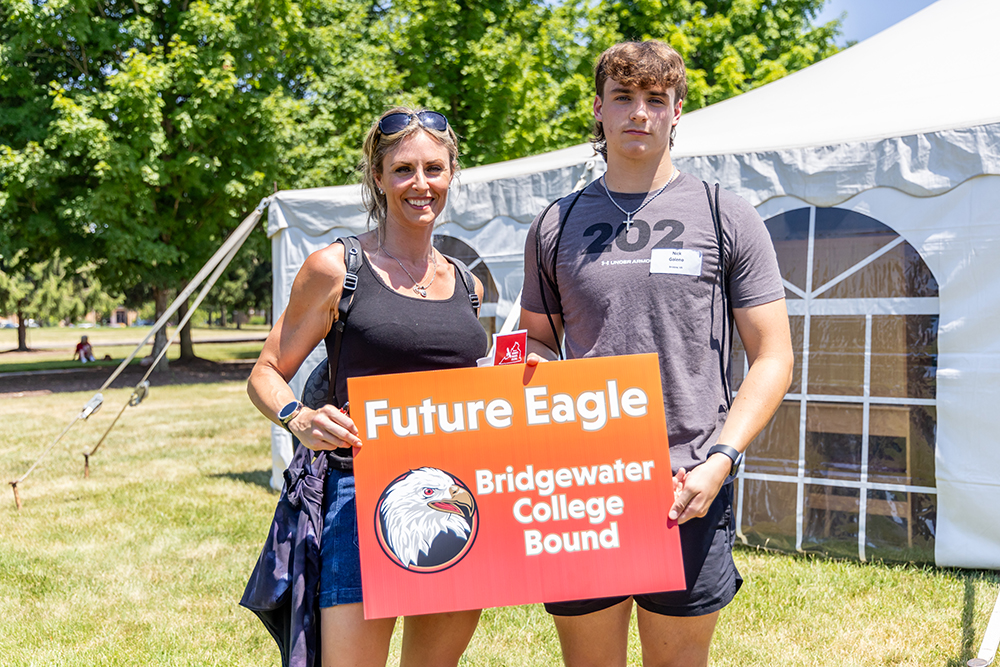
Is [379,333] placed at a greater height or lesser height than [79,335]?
greater

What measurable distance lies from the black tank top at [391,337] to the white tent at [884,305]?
305 centimetres

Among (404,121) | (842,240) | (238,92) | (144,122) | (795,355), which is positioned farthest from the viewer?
(238,92)

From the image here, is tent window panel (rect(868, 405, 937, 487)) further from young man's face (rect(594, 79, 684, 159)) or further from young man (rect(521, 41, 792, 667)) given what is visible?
young man's face (rect(594, 79, 684, 159))

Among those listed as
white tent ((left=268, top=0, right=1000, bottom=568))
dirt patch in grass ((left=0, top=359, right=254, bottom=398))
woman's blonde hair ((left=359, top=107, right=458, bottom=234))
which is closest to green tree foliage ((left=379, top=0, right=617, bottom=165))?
dirt patch in grass ((left=0, top=359, right=254, bottom=398))

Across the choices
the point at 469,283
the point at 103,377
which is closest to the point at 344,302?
the point at 469,283

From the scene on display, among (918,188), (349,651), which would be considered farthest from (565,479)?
(918,188)

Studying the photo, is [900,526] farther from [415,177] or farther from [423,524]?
[415,177]

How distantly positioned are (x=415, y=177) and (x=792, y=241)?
324 centimetres

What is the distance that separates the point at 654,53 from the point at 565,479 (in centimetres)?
95

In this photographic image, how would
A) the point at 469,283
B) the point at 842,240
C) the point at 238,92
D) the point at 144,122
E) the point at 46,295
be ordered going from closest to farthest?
the point at 469,283 < the point at 842,240 < the point at 144,122 < the point at 238,92 < the point at 46,295

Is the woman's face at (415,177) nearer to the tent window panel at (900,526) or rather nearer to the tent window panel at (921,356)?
the tent window panel at (921,356)

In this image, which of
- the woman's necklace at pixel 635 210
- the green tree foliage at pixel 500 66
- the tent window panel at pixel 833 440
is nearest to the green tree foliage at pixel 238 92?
the green tree foliage at pixel 500 66

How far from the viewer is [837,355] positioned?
4.27 metres

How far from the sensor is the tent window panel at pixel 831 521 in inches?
166
